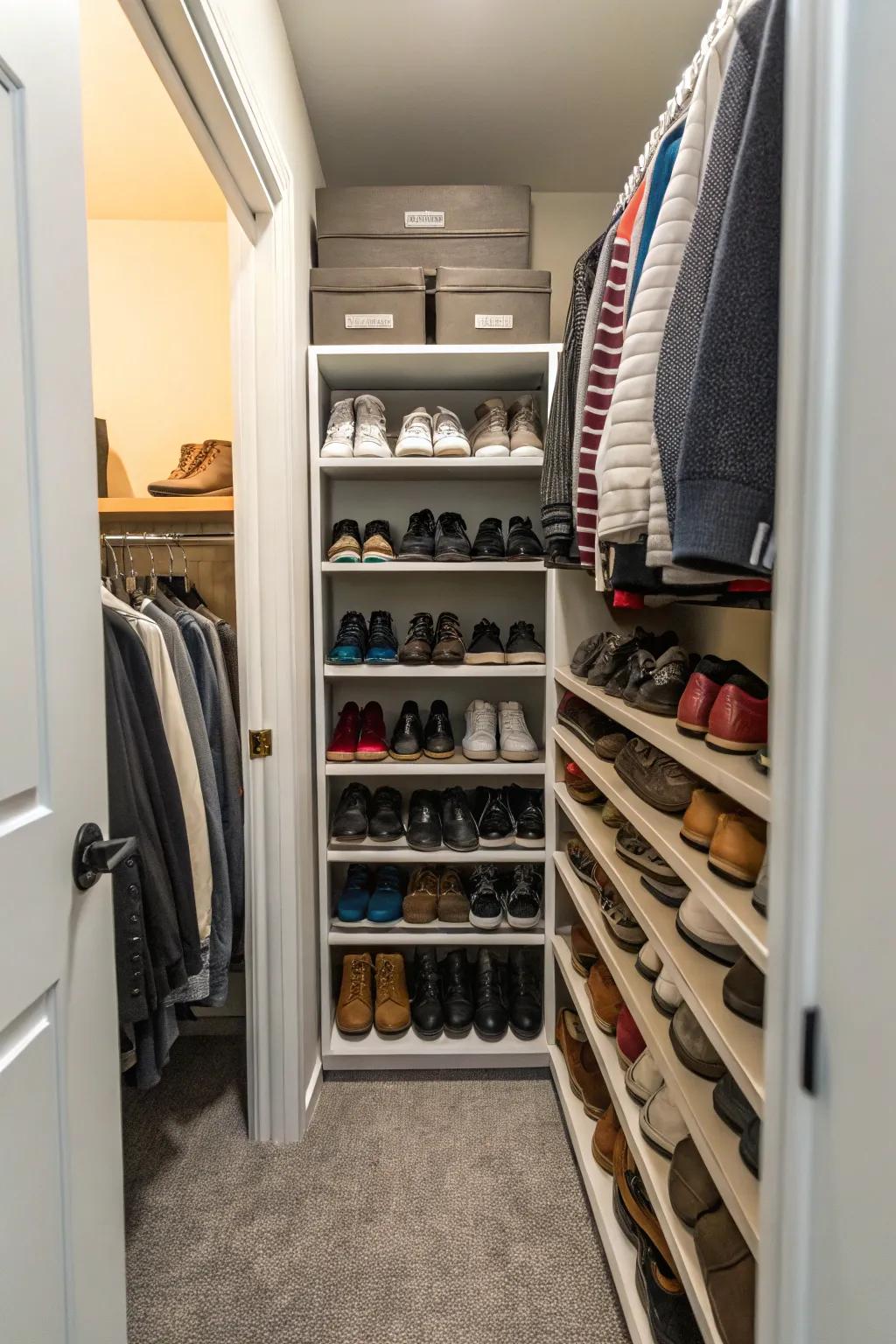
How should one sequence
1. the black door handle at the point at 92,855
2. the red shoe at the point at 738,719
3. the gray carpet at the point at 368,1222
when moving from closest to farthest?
the black door handle at the point at 92,855, the red shoe at the point at 738,719, the gray carpet at the point at 368,1222

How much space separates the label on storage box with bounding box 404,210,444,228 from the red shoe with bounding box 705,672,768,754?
146cm

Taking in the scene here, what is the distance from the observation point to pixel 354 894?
72.7 inches

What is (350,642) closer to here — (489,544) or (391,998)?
(489,544)

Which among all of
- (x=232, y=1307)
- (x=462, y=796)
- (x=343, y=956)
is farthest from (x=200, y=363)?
(x=232, y=1307)

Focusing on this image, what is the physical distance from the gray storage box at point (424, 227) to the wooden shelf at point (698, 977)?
4.77 feet

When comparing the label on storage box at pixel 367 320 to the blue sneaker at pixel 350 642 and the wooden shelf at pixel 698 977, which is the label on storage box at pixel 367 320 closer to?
the blue sneaker at pixel 350 642

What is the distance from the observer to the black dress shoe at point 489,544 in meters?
1.74

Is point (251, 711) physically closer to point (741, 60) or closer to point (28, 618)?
point (28, 618)

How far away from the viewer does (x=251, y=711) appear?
1497 mm

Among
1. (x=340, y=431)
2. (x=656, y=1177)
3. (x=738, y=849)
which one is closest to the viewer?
(x=738, y=849)

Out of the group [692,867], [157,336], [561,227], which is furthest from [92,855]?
[561,227]

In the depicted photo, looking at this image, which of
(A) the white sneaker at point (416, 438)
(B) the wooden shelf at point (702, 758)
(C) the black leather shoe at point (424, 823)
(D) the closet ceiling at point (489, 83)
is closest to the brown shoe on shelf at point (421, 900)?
(C) the black leather shoe at point (424, 823)

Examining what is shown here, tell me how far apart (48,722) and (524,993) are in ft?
4.94

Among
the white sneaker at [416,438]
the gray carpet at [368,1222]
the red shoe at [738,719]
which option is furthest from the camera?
the white sneaker at [416,438]
